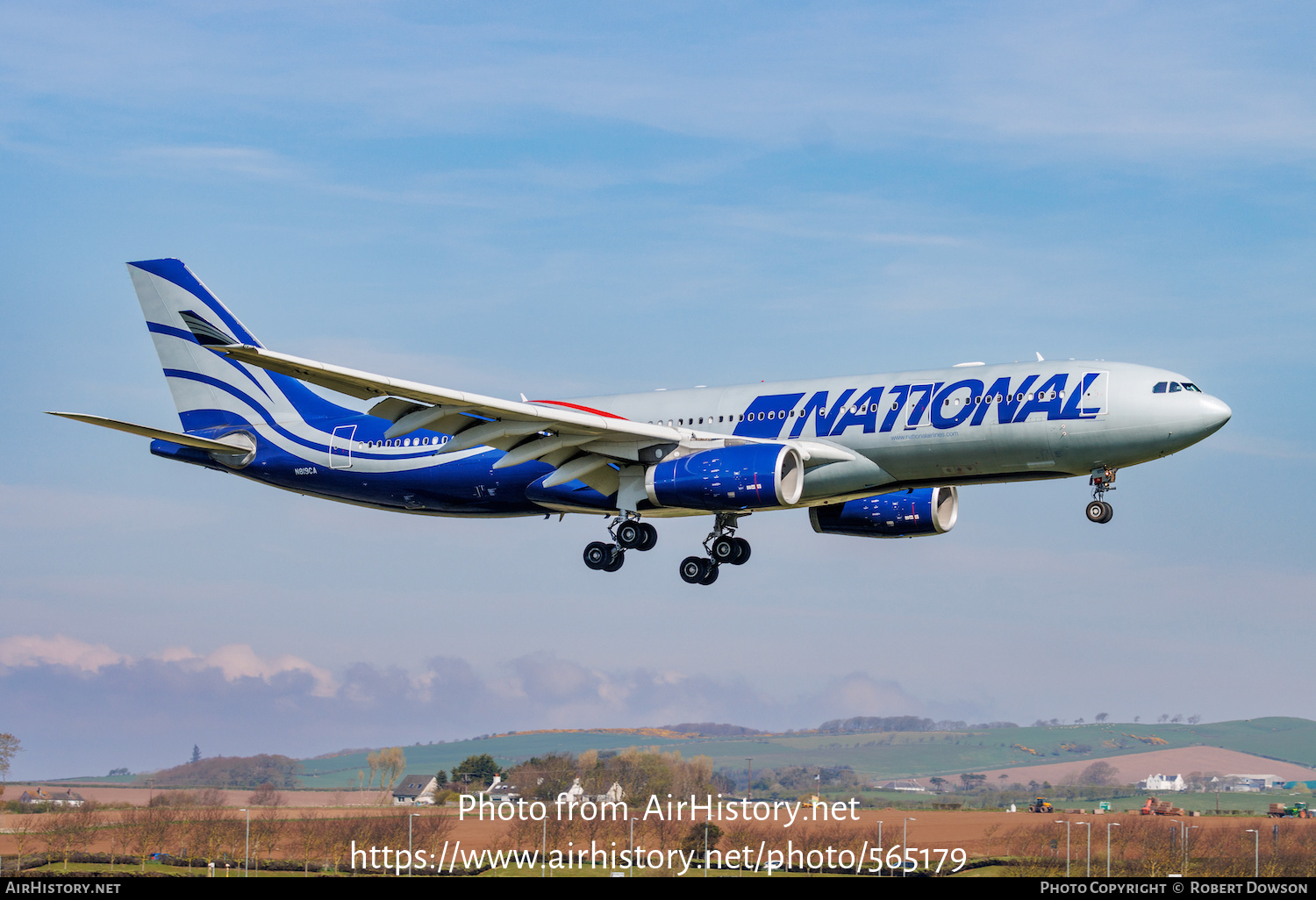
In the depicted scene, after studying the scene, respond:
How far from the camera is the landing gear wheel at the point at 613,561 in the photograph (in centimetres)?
4434

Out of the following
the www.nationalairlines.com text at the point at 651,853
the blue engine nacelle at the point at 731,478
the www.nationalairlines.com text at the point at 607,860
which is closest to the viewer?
the blue engine nacelle at the point at 731,478

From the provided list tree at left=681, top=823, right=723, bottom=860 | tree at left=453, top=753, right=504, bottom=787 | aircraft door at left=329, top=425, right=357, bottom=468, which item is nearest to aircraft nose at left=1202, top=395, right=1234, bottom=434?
tree at left=681, top=823, right=723, bottom=860

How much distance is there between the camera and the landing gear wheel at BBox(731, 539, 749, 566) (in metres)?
44.5

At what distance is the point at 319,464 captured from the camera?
156ft

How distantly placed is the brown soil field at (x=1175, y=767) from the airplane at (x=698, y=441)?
2647 cm

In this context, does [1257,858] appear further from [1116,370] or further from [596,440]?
[596,440]

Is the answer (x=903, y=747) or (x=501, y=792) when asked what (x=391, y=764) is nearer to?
(x=501, y=792)

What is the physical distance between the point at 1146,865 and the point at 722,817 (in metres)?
15.1

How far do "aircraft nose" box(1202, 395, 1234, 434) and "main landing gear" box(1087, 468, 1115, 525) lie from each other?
9.11 ft

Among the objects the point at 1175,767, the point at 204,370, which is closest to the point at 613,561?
the point at 204,370

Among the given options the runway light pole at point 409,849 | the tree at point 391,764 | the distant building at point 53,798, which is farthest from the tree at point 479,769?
the distant building at point 53,798

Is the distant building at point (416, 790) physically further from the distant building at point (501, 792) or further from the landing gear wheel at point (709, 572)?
the landing gear wheel at point (709, 572)

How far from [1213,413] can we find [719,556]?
1572cm

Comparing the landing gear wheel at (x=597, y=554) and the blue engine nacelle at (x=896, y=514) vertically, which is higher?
the blue engine nacelle at (x=896, y=514)
